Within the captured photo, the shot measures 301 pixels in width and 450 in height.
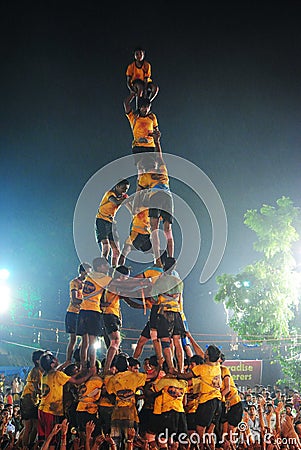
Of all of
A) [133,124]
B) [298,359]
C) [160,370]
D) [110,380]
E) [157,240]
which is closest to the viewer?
[110,380]

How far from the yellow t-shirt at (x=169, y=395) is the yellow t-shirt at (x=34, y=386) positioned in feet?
7.91

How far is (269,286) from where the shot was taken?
2239 centimetres

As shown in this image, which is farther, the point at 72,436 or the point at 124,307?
the point at 124,307

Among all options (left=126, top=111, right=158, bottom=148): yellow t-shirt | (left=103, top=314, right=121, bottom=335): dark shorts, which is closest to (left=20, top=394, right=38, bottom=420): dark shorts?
(left=103, top=314, right=121, bottom=335): dark shorts

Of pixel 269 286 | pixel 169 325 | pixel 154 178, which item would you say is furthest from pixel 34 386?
pixel 269 286

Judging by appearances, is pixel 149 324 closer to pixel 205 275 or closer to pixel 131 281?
pixel 131 281

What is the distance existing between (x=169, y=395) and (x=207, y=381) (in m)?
0.84

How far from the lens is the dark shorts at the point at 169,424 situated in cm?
703

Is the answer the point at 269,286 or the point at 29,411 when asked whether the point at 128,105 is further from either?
the point at 269,286

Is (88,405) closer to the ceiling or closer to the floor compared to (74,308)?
closer to the floor

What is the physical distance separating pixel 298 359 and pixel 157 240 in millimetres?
15850

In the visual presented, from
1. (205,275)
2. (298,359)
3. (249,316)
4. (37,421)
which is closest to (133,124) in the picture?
(37,421)


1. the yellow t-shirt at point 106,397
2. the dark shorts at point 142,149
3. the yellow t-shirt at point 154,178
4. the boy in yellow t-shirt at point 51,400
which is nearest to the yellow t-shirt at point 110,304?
the boy in yellow t-shirt at point 51,400

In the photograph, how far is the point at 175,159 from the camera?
41.9 feet
